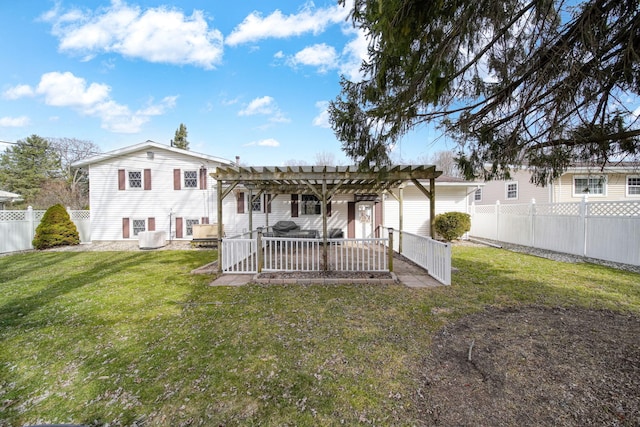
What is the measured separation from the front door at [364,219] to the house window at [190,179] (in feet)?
26.9

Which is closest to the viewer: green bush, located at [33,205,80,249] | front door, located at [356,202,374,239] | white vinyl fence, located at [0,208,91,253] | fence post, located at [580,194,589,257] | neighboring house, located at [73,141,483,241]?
fence post, located at [580,194,589,257]

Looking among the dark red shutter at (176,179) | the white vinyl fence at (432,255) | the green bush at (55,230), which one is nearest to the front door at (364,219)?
the white vinyl fence at (432,255)

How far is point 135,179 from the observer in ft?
44.0

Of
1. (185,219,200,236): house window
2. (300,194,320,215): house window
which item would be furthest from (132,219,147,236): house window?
(300,194,320,215): house window

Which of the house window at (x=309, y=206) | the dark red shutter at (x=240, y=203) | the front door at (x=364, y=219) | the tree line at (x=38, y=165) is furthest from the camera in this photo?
the tree line at (x=38, y=165)

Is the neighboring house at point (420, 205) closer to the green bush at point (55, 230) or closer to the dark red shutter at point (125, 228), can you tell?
the dark red shutter at point (125, 228)

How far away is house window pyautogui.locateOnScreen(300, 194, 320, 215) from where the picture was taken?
40.5 ft

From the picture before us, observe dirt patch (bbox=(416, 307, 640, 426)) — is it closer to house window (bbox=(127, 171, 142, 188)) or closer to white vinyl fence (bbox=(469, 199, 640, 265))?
white vinyl fence (bbox=(469, 199, 640, 265))

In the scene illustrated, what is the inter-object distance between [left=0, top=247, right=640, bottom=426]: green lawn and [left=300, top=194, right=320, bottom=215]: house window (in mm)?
6729

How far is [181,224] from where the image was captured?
44.0 feet

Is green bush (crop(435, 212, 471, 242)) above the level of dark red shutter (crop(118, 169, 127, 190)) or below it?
below

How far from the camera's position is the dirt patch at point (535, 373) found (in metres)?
2.07

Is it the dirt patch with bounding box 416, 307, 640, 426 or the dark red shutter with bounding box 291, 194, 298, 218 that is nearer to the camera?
the dirt patch with bounding box 416, 307, 640, 426

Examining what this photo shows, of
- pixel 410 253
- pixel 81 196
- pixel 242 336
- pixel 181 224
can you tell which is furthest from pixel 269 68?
pixel 81 196
